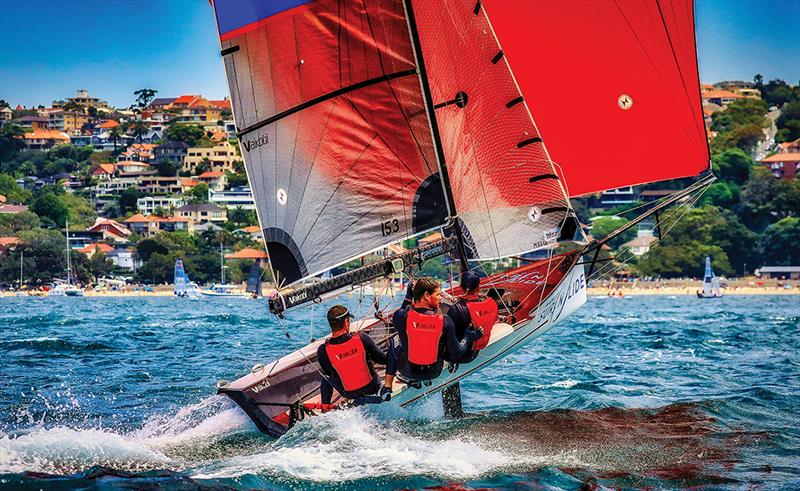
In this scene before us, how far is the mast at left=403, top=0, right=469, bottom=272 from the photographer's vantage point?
13.1m

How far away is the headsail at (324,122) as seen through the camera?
1321 cm

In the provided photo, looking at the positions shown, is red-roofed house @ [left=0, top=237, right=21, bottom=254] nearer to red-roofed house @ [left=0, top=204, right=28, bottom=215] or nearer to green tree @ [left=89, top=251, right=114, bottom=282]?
green tree @ [left=89, top=251, right=114, bottom=282]

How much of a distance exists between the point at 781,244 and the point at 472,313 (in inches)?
4068

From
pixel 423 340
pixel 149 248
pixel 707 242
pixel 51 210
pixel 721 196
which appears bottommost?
pixel 707 242

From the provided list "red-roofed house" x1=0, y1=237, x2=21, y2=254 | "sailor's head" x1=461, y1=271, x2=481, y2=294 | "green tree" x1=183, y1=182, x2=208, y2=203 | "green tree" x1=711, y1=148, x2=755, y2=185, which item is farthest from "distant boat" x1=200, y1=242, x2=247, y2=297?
"sailor's head" x1=461, y1=271, x2=481, y2=294

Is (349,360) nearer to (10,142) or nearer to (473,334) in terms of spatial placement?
(473,334)

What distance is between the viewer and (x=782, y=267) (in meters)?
109

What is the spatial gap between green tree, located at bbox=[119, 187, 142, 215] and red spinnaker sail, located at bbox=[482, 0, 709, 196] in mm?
143501

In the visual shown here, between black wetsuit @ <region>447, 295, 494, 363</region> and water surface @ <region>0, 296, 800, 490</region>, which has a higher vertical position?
black wetsuit @ <region>447, 295, 494, 363</region>

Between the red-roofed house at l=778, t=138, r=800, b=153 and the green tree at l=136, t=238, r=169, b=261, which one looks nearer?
the green tree at l=136, t=238, r=169, b=261

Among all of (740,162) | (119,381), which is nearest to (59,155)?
(740,162)

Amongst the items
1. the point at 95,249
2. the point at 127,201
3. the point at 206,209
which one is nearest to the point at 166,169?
the point at 127,201

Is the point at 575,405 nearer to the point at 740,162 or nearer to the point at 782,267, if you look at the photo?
the point at 782,267

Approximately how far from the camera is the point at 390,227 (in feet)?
43.8
